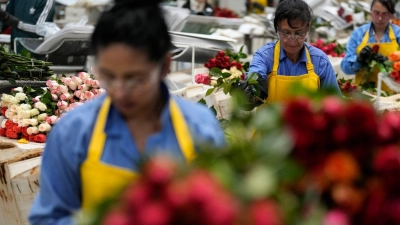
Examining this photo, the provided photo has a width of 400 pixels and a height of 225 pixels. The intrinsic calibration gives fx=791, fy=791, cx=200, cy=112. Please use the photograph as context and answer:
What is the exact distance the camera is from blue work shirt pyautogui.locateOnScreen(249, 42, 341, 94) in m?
3.96

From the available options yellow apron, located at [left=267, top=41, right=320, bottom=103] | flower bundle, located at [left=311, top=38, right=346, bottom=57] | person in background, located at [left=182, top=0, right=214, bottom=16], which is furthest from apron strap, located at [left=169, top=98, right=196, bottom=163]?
person in background, located at [left=182, top=0, right=214, bottom=16]

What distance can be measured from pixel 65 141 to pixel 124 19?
12.6 inches

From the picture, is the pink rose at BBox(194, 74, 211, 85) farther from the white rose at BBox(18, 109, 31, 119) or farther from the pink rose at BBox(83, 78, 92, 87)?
the white rose at BBox(18, 109, 31, 119)

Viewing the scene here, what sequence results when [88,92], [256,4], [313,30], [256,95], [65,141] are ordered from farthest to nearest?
[256,4]
[313,30]
[88,92]
[256,95]
[65,141]

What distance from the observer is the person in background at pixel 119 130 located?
1.76 m

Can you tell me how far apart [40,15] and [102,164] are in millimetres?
6061

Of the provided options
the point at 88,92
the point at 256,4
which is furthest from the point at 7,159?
the point at 256,4

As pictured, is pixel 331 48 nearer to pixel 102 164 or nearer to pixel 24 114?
pixel 24 114

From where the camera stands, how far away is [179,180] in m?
1.33

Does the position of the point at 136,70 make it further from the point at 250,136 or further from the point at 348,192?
the point at 348,192

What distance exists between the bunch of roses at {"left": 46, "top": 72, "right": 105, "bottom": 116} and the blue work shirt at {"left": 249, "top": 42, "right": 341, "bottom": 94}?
3.12ft

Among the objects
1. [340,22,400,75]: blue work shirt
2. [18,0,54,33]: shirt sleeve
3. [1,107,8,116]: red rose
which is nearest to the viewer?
[1,107,8,116]: red rose

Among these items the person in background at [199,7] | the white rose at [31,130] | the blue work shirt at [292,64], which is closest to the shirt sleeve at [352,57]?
the blue work shirt at [292,64]

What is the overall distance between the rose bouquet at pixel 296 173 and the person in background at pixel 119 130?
23 centimetres
